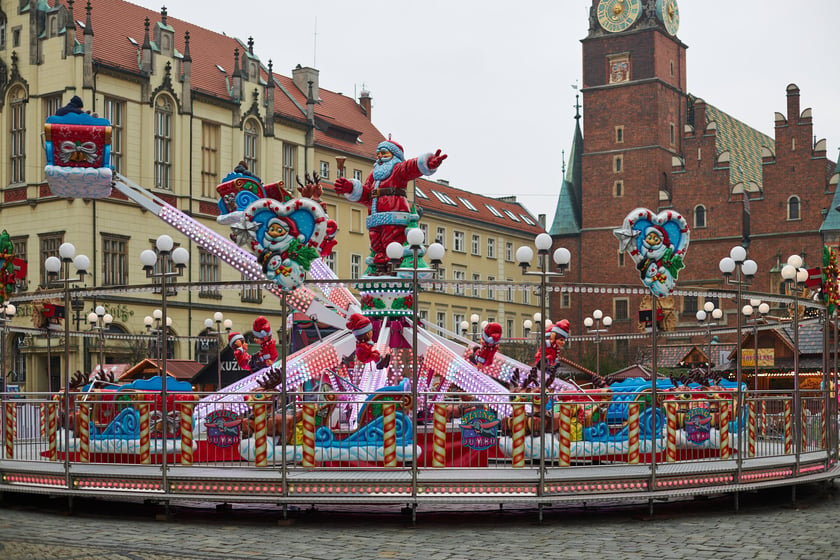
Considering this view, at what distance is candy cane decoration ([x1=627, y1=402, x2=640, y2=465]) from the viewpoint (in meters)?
14.7

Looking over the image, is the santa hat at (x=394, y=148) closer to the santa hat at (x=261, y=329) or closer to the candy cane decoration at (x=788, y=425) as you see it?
the santa hat at (x=261, y=329)

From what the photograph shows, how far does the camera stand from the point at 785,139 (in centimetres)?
6294

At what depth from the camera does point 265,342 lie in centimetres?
2109

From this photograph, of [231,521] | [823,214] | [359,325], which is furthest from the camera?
[823,214]

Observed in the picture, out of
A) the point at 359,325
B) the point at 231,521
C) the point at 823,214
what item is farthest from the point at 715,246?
the point at 231,521

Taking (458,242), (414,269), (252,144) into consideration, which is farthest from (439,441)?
(458,242)

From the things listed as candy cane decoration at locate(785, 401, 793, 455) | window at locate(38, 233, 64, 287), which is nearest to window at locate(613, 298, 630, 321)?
window at locate(38, 233, 64, 287)

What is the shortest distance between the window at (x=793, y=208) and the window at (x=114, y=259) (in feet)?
119

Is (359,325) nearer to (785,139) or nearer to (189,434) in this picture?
(189,434)

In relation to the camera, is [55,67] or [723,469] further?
[55,67]

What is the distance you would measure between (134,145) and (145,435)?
33.3 m

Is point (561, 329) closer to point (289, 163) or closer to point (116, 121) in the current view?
point (116, 121)

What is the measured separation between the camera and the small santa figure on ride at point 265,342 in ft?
68.4

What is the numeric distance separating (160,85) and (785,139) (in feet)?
111
